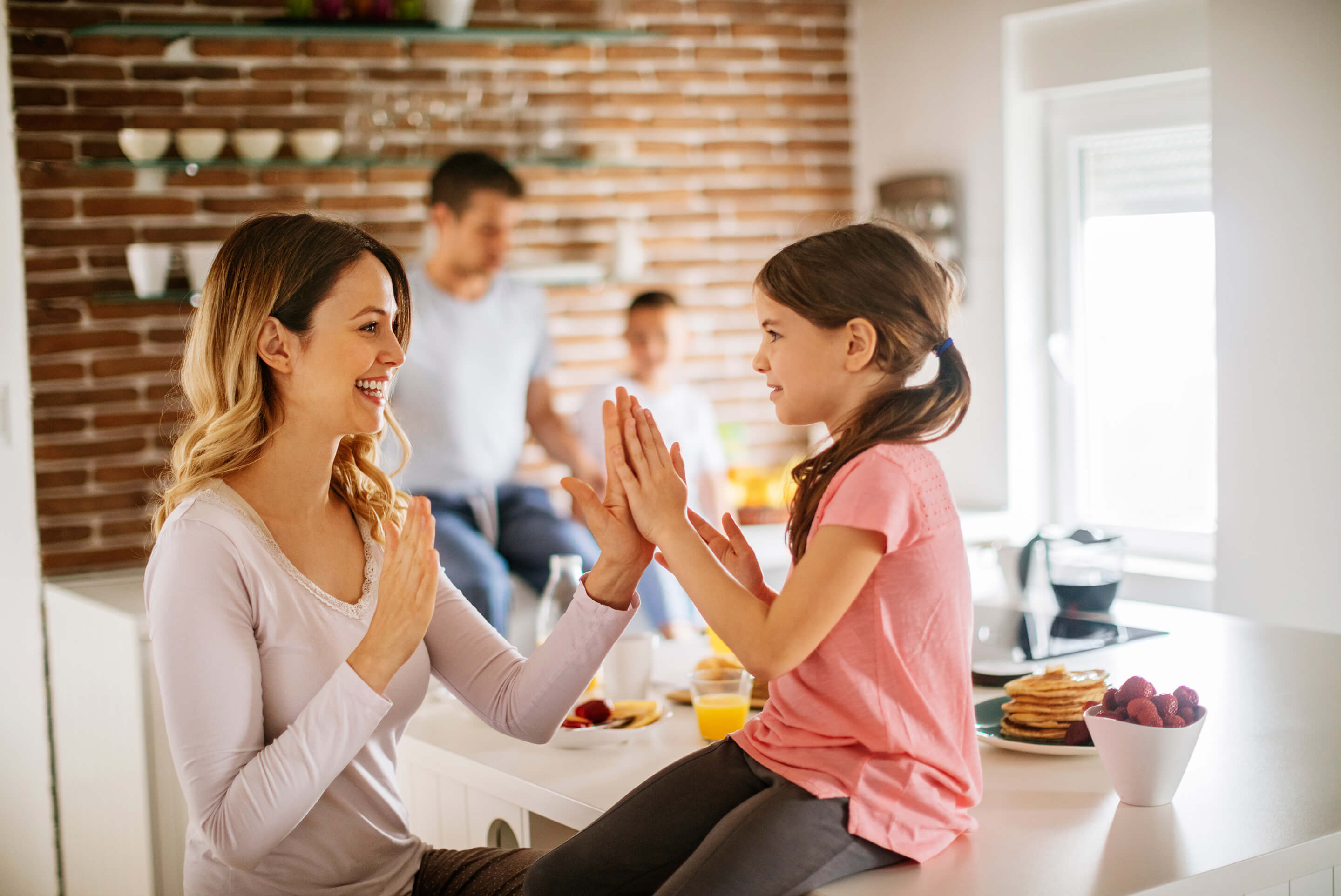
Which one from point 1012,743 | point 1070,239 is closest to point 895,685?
point 1012,743

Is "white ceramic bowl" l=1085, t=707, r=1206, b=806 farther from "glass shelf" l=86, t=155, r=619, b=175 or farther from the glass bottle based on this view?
"glass shelf" l=86, t=155, r=619, b=175

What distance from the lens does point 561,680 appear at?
1716 millimetres

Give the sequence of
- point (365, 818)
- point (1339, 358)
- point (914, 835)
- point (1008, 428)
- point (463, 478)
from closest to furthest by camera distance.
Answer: point (914, 835), point (365, 818), point (1339, 358), point (463, 478), point (1008, 428)

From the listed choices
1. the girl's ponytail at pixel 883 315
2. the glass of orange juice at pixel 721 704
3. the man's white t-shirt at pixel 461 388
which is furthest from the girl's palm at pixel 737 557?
the man's white t-shirt at pixel 461 388

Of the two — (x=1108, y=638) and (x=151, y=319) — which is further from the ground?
(x=151, y=319)

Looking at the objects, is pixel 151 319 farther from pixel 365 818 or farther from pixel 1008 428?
pixel 1008 428

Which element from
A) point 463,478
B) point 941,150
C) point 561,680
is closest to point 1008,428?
point 941,150

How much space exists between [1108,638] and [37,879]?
8.52 ft

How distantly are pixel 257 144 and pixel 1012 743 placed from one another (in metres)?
2.77

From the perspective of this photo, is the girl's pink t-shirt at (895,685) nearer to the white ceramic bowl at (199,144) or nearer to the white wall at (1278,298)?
the white wall at (1278,298)

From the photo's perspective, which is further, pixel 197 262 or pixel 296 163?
pixel 296 163

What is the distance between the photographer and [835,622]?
4.44 ft

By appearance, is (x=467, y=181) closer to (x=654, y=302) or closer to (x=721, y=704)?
(x=654, y=302)

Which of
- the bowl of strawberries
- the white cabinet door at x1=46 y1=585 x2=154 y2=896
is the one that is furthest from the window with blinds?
the white cabinet door at x1=46 y1=585 x2=154 y2=896
